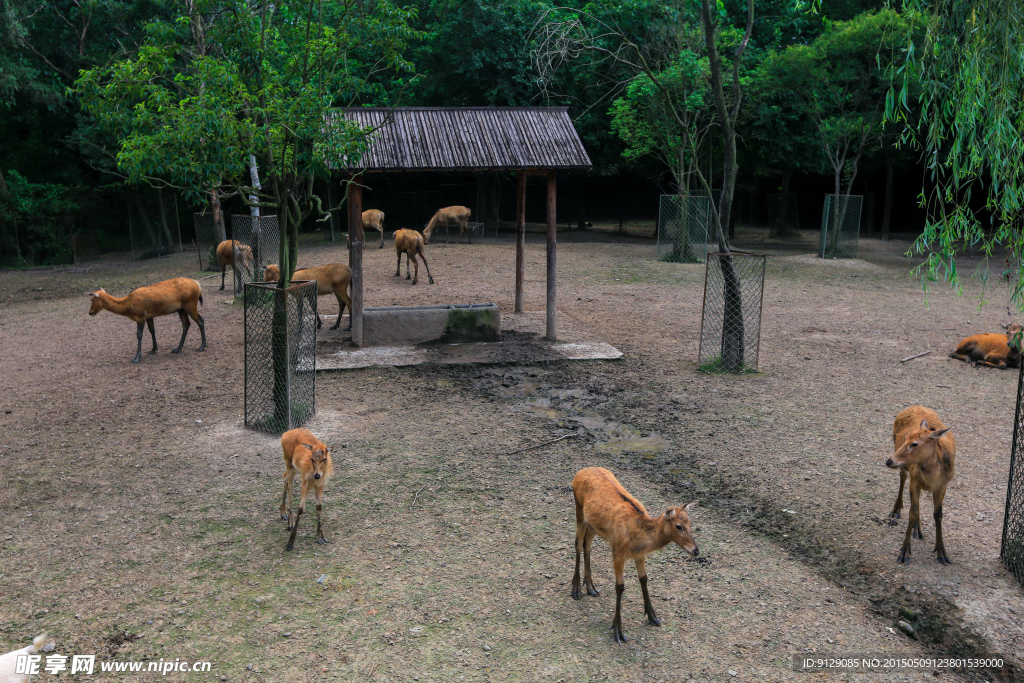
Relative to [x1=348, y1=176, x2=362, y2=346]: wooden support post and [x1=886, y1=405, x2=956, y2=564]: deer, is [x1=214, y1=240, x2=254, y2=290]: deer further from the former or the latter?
[x1=886, y1=405, x2=956, y2=564]: deer

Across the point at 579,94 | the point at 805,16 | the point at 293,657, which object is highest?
the point at 805,16

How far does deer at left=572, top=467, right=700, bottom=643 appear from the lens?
426 centimetres

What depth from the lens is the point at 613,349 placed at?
425 inches

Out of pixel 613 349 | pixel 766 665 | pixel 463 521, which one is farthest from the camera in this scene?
pixel 613 349

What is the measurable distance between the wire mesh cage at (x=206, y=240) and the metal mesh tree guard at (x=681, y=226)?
10.8 metres

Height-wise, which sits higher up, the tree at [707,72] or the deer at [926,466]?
the tree at [707,72]

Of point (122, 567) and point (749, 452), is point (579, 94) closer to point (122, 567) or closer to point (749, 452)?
point (749, 452)

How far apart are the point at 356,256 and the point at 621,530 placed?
7195mm

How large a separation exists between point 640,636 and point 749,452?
3.09 meters

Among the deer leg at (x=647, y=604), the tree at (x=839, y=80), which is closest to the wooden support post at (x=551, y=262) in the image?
the deer leg at (x=647, y=604)

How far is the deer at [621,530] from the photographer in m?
4.26

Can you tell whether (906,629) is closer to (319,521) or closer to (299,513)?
(319,521)

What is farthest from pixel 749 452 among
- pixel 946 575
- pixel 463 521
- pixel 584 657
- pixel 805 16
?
pixel 805 16

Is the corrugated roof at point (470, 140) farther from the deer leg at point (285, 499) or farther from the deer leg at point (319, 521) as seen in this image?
the deer leg at point (319, 521)
